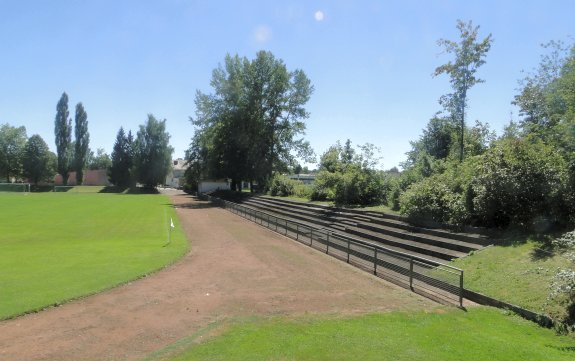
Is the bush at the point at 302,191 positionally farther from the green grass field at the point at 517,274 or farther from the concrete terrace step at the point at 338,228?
the green grass field at the point at 517,274

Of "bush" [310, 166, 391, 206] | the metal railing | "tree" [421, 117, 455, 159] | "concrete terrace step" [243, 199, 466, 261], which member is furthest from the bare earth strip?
"tree" [421, 117, 455, 159]

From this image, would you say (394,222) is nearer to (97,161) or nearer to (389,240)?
(389,240)

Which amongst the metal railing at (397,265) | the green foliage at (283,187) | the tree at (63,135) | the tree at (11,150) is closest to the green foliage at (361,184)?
the metal railing at (397,265)

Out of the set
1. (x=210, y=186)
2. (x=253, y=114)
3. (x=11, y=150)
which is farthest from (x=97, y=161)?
(x=253, y=114)

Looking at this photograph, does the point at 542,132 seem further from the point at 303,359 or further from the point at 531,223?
the point at 303,359

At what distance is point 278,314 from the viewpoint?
27.7 ft

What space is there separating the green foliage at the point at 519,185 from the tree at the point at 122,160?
7894cm

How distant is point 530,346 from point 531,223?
6686mm

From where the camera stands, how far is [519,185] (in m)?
12.1

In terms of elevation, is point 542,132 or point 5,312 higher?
point 542,132

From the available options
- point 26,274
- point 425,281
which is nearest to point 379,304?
point 425,281

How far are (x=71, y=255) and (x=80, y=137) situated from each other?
82649 mm

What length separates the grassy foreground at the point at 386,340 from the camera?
6.07 metres

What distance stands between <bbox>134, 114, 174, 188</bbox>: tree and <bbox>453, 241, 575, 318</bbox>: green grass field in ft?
249
